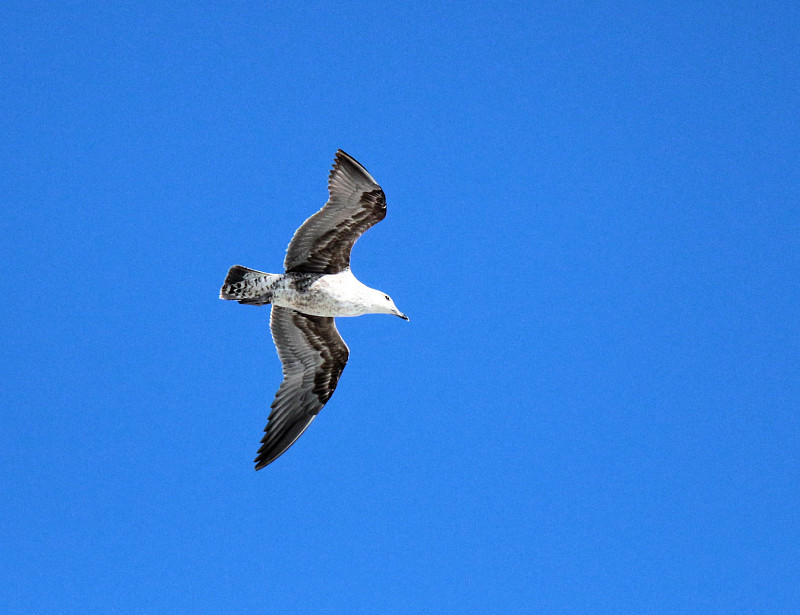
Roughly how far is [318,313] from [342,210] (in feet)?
4.59

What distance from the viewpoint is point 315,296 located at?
394 inches

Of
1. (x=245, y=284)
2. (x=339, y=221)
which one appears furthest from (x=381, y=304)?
(x=245, y=284)

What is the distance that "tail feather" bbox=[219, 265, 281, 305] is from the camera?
9.98 meters

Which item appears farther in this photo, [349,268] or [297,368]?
[297,368]

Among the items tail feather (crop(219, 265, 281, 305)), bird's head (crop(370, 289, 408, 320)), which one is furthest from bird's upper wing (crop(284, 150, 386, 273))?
bird's head (crop(370, 289, 408, 320))

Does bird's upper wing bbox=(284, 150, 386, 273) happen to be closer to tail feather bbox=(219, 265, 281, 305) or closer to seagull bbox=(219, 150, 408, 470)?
seagull bbox=(219, 150, 408, 470)

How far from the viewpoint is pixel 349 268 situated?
10195mm

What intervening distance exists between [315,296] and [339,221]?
3.15 feet

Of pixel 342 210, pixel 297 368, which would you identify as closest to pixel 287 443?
pixel 297 368

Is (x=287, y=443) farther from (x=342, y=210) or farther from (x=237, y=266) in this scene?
(x=342, y=210)

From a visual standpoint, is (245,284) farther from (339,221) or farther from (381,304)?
(381,304)

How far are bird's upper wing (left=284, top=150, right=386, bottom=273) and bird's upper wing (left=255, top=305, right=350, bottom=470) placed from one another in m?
0.93

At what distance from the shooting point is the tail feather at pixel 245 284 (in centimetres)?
998

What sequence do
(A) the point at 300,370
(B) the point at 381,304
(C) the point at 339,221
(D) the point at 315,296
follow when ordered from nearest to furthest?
(C) the point at 339,221 → (D) the point at 315,296 → (B) the point at 381,304 → (A) the point at 300,370
